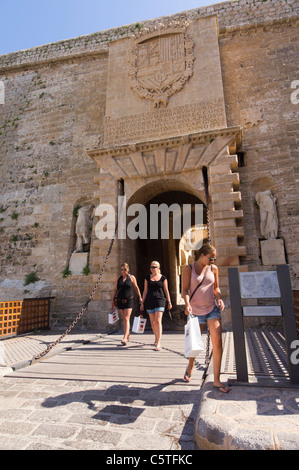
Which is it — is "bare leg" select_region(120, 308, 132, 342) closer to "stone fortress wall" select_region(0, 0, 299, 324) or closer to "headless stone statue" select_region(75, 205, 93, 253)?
"stone fortress wall" select_region(0, 0, 299, 324)

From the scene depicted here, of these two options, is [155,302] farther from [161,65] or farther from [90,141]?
[161,65]

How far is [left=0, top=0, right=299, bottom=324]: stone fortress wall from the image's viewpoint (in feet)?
25.9

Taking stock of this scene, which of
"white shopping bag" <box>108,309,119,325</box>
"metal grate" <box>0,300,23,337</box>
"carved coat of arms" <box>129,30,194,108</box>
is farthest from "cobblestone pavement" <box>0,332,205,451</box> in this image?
"carved coat of arms" <box>129,30,194,108</box>

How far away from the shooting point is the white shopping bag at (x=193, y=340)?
2620 mm

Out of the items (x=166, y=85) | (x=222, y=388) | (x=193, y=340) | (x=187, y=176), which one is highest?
(x=166, y=85)

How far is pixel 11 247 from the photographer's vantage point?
32.3 ft

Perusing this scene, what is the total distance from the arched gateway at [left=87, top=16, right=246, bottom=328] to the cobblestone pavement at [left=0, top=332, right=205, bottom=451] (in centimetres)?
320

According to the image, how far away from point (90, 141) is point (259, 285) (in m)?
8.82

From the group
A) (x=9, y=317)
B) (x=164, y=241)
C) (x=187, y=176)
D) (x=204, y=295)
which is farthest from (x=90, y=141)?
(x=204, y=295)

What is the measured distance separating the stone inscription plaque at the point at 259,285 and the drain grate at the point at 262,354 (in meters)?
0.93

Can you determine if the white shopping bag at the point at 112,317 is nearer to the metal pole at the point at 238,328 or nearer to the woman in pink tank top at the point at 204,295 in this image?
the woman in pink tank top at the point at 204,295

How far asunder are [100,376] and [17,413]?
1.10 meters

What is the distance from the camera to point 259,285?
9.95ft
